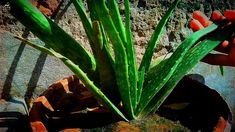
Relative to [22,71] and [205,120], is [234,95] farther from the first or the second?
[22,71]

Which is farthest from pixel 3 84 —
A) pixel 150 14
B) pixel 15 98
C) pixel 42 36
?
pixel 150 14

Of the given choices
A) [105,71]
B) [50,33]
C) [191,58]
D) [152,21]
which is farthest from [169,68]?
[152,21]

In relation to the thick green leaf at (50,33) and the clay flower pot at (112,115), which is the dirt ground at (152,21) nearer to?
the clay flower pot at (112,115)

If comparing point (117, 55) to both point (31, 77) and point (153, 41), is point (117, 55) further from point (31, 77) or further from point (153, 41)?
point (31, 77)

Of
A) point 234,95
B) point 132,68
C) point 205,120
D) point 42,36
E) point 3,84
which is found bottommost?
point 234,95

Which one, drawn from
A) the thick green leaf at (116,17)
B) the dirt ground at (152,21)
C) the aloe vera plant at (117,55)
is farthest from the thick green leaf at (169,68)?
the dirt ground at (152,21)

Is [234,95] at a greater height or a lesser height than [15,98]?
lesser

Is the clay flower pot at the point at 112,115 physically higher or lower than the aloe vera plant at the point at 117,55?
lower
